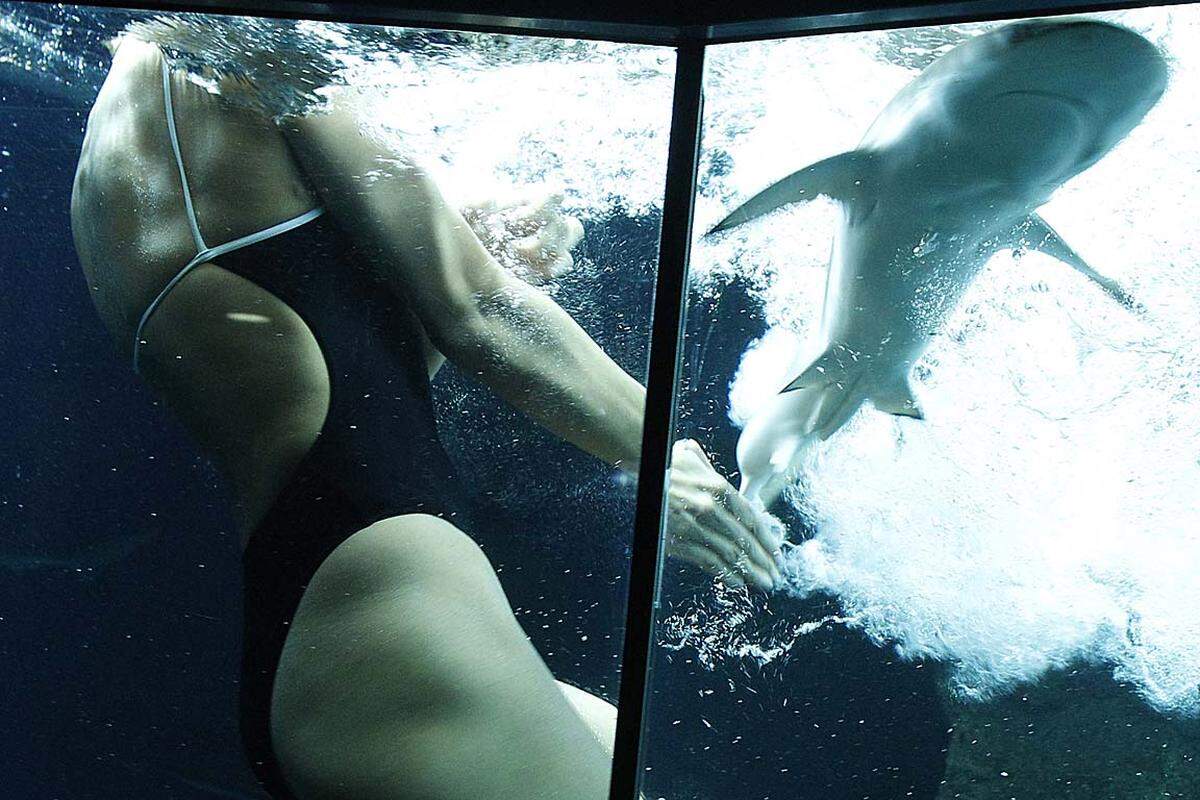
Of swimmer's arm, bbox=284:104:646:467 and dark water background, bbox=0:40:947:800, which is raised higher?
swimmer's arm, bbox=284:104:646:467

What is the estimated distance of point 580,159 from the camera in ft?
4.33

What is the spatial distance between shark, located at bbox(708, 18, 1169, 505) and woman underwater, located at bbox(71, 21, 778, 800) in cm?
21

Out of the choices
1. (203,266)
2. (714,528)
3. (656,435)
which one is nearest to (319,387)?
Result: (203,266)

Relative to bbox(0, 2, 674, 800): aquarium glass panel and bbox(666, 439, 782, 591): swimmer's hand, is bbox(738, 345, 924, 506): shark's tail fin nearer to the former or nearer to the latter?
bbox(666, 439, 782, 591): swimmer's hand

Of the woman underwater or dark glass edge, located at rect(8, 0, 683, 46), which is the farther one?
the woman underwater

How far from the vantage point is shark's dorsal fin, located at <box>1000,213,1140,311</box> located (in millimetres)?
1107

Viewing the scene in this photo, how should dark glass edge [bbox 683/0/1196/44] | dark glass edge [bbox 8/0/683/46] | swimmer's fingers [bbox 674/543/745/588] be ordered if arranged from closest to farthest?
dark glass edge [bbox 683/0/1196/44] → dark glass edge [bbox 8/0/683/46] → swimmer's fingers [bbox 674/543/745/588]

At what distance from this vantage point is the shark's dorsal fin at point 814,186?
1.22 metres

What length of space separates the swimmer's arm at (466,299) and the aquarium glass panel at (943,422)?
12 centimetres

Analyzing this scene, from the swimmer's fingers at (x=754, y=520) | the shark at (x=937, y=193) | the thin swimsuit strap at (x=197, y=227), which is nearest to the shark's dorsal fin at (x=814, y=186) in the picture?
the shark at (x=937, y=193)

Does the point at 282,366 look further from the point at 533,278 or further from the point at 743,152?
the point at 743,152

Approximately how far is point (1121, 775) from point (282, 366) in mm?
1201

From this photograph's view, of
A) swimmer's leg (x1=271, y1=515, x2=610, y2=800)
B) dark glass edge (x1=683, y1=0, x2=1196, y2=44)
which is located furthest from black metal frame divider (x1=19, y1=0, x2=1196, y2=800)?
swimmer's leg (x1=271, y1=515, x2=610, y2=800)

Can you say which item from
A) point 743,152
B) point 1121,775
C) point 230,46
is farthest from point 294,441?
point 1121,775
